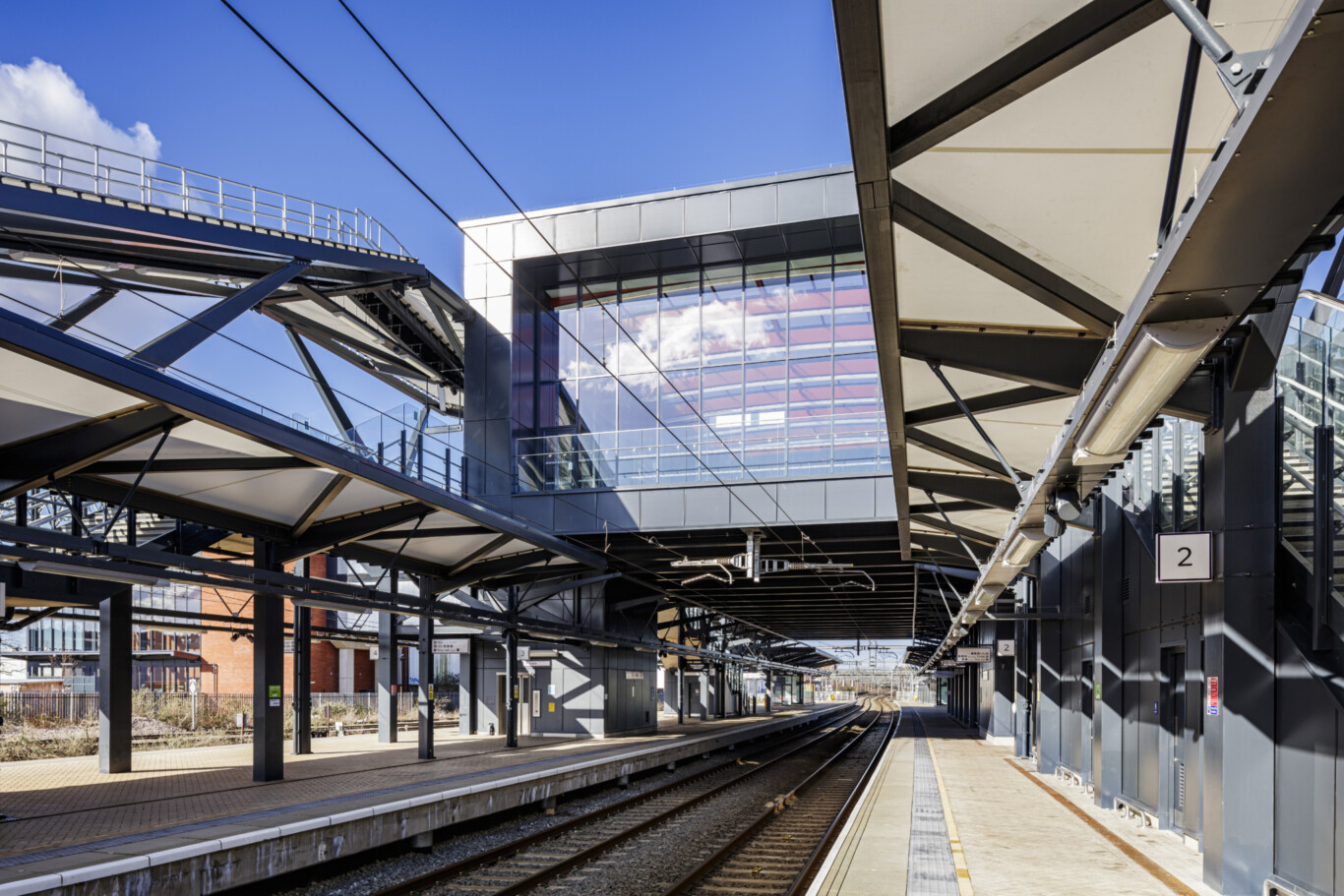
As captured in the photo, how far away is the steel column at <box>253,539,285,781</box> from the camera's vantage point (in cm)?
1862

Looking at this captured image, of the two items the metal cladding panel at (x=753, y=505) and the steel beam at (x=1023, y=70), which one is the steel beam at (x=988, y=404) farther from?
the metal cladding panel at (x=753, y=505)

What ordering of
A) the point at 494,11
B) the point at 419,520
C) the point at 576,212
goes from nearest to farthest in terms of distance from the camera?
the point at 494,11 → the point at 419,520 → the point at 576,212

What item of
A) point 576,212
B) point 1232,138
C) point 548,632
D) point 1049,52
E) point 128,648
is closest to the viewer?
point 1232,138

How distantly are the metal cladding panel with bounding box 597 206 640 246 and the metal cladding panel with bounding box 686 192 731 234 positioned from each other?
64.6 inches

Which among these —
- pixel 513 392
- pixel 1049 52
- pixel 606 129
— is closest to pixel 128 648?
pixel 513 392

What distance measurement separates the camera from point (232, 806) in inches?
586

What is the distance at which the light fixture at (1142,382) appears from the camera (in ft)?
15.5

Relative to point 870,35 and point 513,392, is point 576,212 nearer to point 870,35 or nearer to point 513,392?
point 513,392

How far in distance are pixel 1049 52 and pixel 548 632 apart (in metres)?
24.2

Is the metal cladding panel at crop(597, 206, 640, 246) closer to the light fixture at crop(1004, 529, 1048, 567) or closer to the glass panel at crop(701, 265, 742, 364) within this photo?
the glass panel at crop(701, 265, 742, 364)

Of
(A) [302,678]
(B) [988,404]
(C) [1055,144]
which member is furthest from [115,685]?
(C) [1055,144]

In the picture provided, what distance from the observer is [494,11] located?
32.4 feet

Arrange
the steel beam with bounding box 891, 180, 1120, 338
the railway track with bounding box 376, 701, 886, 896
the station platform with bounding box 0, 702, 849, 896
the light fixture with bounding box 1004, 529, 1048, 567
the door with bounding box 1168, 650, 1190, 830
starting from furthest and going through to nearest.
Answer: the door with bounding box 1168, 650, 1190, 830, the railway track with bounding box 376, 701, 886, 896, the light fixture with bounding box 1004, 529, 1048, 567, the station platform with bounding box 0, 702, 849, 896, the steel beam with bounding box 891, 180, 1120, 338

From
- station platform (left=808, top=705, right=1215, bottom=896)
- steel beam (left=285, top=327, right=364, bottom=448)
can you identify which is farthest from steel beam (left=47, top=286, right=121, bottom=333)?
station platform (left=808, top=705, right=1215, bottom=896)
